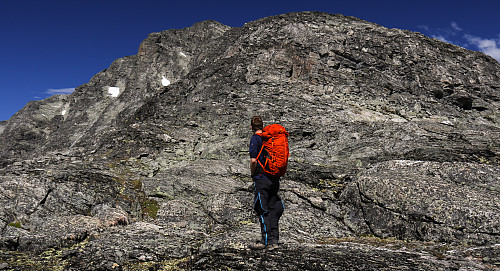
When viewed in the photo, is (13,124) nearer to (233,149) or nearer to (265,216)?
(233,149)

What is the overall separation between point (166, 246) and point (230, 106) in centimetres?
1988

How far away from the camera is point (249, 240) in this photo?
10.4m

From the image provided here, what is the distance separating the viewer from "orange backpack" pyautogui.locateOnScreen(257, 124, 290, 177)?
920 centimetres

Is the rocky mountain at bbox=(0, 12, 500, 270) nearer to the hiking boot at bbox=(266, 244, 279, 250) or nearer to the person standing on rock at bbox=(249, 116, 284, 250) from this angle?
the hiking boot at bbox=(266, 244, 279, 250)

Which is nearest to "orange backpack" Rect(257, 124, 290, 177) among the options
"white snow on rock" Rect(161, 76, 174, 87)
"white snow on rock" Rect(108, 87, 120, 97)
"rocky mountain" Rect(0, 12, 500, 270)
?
"rocky mountain" Rect(0, 12, 500, 270)

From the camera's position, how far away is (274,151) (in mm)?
9281

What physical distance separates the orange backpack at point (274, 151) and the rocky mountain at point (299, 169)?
241 cm

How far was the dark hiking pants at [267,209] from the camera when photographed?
9117mm

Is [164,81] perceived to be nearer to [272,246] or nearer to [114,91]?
[114,91]

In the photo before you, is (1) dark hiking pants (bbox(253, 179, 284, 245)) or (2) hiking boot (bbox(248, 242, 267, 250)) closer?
(2) hiking boot (bbox(248, 242, 267, 250))

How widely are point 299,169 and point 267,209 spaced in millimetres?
8833

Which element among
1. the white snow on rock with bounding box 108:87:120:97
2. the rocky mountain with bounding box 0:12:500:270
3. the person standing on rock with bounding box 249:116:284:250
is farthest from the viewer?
the white snow on rock with bounding box 108:87:120:97

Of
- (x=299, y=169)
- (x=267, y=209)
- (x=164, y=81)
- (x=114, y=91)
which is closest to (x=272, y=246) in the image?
(x=267, y=209)

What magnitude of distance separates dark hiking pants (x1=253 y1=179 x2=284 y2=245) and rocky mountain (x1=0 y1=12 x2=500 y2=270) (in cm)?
76
